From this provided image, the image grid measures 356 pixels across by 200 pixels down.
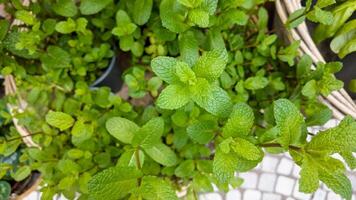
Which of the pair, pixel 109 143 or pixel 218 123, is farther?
pixel 109 143

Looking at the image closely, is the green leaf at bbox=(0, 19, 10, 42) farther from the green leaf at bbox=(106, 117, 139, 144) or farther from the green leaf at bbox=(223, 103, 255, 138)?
A: the green leaf at bbox=(223, 103, 255, 138)

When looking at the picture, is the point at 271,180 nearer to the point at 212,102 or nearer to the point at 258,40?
the point at 258,40

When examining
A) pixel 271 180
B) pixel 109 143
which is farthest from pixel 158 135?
pixel 271 180

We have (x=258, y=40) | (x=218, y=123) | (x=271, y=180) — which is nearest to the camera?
(x=218, y=123)

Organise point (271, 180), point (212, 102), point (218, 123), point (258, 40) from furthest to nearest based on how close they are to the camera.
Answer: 1. point (271, 180)
2. point (258, 40)
3. point (218, 123)
4. point (212, 102)

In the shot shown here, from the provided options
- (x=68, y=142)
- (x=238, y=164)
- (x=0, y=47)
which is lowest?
(x=68, y=142)

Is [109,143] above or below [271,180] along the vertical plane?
above

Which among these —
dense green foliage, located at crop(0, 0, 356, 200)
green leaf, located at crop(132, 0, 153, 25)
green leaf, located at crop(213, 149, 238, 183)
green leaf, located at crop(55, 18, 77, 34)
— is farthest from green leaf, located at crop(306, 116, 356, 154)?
green leaf, located at crop(55, 18, 77, 34)

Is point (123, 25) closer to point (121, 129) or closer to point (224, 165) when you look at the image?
point (121, 129)
